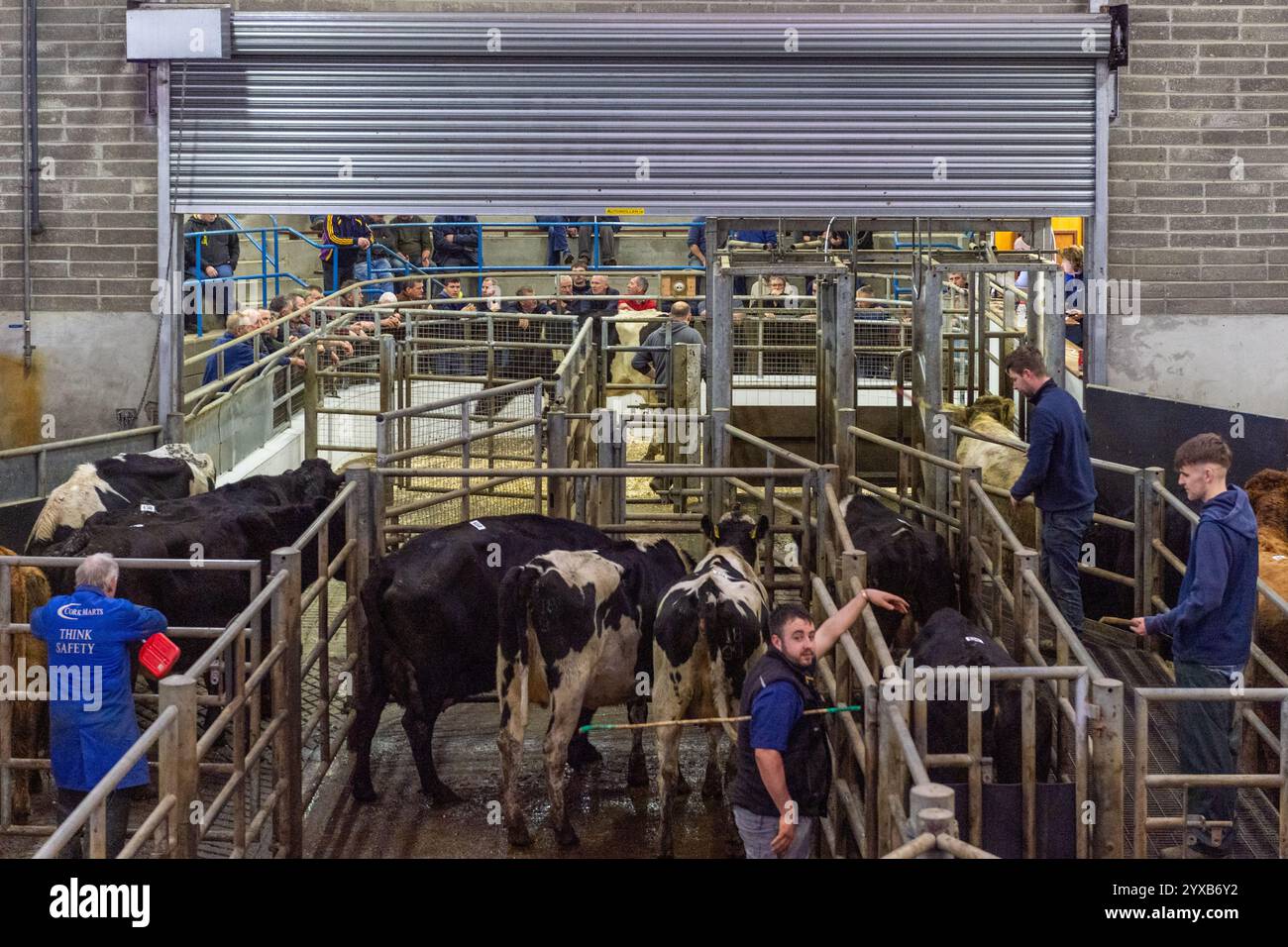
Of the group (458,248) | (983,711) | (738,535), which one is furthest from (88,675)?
(458,248)

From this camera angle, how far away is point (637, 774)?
9305mm

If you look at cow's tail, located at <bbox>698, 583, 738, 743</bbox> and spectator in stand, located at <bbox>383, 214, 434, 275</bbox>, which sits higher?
spectator in stand, located at <bbox>383, 214, 434, 275</bbox>

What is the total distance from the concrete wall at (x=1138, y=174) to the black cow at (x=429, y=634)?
5458mm

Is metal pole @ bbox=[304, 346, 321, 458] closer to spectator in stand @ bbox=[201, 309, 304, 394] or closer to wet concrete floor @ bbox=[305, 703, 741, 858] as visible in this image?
spectator in stand @ bbox=[201, 309, 304, 394]

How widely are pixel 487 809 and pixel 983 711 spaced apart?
9.39ft

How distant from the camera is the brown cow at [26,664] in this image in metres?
8.44

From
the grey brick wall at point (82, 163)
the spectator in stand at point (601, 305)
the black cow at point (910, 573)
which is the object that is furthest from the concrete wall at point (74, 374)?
the black cow at point (910, 573)

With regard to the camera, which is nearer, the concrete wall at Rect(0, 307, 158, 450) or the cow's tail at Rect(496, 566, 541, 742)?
the cow's tail at Rect(496, 566, 541, 742)

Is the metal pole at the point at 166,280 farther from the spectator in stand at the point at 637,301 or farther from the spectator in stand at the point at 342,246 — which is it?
the spectator in stand at the point at 342,246

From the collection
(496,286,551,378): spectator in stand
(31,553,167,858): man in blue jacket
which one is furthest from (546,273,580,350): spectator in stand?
(31,553,167,858): man in blue jacket

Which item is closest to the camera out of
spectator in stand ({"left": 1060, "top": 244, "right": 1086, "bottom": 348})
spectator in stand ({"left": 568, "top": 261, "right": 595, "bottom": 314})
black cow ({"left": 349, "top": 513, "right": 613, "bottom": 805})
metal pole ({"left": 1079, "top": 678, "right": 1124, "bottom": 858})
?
metal pole ({"left": 1079, "top": 678, "right": 1124, "bottom": 858})

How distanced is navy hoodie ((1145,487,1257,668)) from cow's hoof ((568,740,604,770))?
349 cm

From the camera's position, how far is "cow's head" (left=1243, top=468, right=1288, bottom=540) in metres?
10.3

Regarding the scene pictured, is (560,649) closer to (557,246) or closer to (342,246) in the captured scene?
(342,246)
